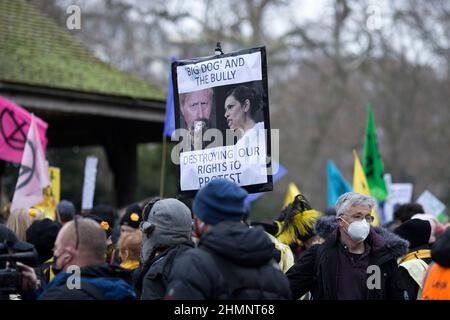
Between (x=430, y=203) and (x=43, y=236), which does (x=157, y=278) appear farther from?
(x=430, y=203)

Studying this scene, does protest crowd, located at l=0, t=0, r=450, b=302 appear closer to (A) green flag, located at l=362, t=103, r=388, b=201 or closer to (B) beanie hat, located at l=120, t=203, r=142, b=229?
(B) beanie hat, located at l=120, t=203, r=142, b=229

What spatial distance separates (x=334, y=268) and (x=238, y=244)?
1772 mm

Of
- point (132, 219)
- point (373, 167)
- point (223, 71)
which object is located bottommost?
point (132, 219)

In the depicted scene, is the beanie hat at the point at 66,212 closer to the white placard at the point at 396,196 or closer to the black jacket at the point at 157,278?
the black jacket at the point at 157,278

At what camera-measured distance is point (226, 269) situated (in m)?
4.38

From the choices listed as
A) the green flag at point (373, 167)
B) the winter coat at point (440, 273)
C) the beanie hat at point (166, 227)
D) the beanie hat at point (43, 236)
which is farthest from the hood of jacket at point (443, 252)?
the green flag at point (373, 167)

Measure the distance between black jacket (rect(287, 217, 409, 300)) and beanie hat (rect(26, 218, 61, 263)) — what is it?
1825 millimetres

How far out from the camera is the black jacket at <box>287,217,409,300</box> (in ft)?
19.6

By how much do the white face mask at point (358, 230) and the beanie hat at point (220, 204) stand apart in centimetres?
161

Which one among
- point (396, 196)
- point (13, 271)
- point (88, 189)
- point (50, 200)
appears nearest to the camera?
point (13, 271)

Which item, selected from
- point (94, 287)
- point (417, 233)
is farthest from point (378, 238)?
point (94, 287)

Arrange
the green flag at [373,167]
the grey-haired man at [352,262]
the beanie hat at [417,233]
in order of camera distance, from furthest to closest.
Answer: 1. the green flag at [373,167]
2. the beanie hat at [417,233]
3. the grey-haired man at [352,262]

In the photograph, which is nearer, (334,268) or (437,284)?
(437,284)

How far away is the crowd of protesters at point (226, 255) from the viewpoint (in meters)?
4.39
